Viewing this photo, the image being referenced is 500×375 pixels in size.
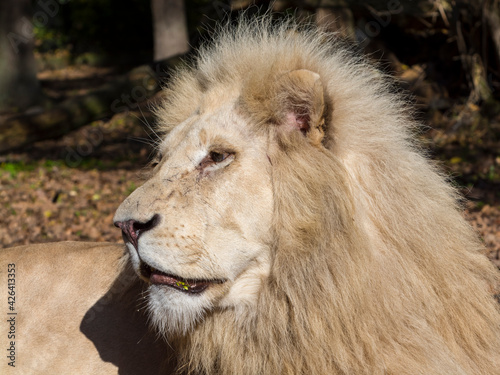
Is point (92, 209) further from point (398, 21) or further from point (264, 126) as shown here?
point (398, 21)

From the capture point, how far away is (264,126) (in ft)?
8.50

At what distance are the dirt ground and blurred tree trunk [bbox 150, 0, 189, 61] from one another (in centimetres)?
210

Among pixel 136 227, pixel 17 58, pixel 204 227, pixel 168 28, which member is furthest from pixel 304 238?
pixel 168 28

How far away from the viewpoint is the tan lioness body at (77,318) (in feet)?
10.5

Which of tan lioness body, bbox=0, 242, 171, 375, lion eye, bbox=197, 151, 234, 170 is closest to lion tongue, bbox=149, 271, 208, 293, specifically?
lion eye, bbox=197, 151, 234, 170

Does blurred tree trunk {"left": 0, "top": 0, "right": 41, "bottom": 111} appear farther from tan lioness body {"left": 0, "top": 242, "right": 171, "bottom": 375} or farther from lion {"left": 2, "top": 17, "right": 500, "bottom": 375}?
lion {"left": 2, "top": 17, "right": 500, "bottom": 375}

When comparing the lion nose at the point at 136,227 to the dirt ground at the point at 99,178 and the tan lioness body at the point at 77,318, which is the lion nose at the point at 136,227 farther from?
the dirt ground at the point at 99,178

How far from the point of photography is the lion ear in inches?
93.3

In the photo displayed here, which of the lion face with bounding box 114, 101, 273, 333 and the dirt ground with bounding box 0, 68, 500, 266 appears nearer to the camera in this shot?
the lion face with bounding box 114, 101, 273, 333

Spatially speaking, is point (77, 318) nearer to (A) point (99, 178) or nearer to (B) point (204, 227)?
(B) point (204, 227)

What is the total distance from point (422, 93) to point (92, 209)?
5492 mm

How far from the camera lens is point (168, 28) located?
1312cm

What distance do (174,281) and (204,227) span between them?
263 millimetres

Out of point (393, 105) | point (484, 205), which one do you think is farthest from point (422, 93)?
point (393, 105)
